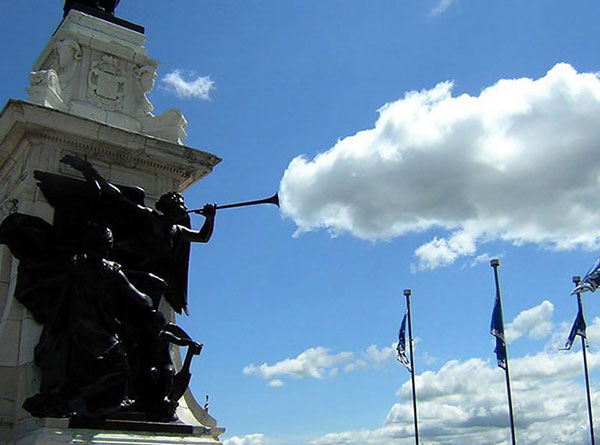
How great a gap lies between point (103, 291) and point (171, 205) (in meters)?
1.54

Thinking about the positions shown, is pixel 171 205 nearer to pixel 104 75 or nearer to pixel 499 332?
pixel 104 75

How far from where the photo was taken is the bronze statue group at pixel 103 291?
7.68 meters

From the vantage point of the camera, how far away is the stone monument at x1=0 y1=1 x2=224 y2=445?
7.84 m

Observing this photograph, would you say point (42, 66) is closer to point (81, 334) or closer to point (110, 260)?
point (110, 260)

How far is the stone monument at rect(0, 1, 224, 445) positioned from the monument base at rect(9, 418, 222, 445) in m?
0.01

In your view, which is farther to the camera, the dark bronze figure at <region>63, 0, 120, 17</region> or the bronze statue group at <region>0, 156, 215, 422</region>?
the dark bronze figure at <region>63, 0, 120, 17</region>

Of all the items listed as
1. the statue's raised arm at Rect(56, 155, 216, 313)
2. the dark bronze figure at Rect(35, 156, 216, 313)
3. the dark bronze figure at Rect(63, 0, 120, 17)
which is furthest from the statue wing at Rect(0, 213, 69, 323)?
the dark bronze figure at Rect(63, 0, 120, 17)

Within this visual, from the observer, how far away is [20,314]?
8312mm

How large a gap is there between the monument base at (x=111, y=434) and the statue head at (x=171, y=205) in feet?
8.25

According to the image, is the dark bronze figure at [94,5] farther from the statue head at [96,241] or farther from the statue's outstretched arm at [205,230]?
the statue head at [96,241]

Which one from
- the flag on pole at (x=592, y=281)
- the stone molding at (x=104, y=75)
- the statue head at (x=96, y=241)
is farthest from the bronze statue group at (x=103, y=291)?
the flag on pole at (x=592, y=281)

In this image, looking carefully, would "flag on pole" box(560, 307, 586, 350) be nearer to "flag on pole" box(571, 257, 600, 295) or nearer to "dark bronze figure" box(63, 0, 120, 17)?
"flag on pole" box(571, 257, 600, 295)

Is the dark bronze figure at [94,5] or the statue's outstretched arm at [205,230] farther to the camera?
the dark bronze figure at [94,5]

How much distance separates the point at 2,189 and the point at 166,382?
3.63m
